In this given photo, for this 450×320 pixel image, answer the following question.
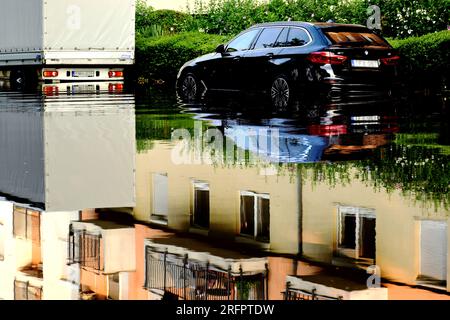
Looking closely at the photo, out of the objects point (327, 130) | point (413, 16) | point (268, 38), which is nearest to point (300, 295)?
point (327, 130)

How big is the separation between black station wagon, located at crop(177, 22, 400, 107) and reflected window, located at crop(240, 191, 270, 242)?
1204 cm

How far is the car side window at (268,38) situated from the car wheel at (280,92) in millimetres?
991

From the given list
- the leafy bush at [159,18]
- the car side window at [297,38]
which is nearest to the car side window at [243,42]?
the car side window at [297,38]

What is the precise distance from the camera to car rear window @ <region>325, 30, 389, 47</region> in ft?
69.6

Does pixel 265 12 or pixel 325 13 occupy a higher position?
pixel 265 12

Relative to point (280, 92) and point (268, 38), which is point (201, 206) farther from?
point (268, 38)

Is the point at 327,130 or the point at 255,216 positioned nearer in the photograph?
the point at 255,216

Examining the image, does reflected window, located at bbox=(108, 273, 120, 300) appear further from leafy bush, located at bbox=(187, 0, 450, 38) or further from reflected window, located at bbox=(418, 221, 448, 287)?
leafy bush, located at bbox=(187, 0, 450, 38)

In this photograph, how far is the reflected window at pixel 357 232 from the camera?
22.3 feet

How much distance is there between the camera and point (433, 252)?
21.7ft

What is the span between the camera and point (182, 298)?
5387 mm

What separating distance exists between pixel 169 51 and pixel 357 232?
28.8 metres

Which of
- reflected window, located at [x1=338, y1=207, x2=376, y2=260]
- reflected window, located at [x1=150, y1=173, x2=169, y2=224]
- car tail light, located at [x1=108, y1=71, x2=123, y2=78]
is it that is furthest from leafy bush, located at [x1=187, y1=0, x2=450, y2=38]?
reflected window, located at [x1=338, y1=207, x2=376, y2=260]

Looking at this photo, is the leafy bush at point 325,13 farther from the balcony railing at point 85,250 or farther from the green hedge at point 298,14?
the balcony railing at point 85,250
